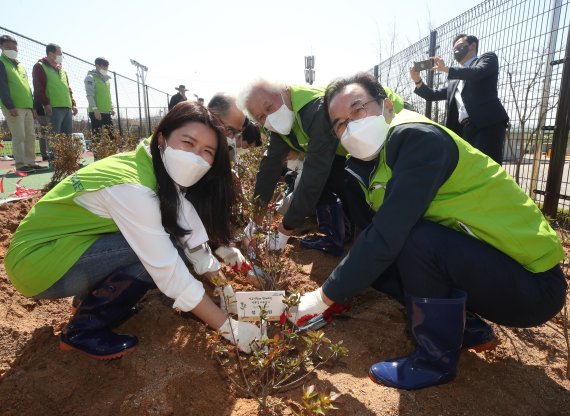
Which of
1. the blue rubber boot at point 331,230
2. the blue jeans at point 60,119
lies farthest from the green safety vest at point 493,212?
the blue jeans at point 60,119

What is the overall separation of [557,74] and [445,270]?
148 inches

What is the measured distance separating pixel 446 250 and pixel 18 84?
672 centimetres

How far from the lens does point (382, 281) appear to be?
1979 millimetres

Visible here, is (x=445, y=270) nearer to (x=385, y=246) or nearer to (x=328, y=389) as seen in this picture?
(x=385, y=246)

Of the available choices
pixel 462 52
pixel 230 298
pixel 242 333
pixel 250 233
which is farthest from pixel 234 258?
pixel 462 52

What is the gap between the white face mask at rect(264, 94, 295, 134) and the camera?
285 cm

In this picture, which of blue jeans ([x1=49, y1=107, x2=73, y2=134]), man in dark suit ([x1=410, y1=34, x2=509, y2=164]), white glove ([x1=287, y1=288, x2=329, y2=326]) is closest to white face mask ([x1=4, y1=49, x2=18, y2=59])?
blue jeans ([x1=49, y1=107, x2=73, y2=134])

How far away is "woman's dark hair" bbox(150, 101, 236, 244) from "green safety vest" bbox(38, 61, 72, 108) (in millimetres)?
5811

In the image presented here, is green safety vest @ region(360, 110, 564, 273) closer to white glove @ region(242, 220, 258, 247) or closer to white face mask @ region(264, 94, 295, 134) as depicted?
white glove @ region(242, 220, 258, 247)

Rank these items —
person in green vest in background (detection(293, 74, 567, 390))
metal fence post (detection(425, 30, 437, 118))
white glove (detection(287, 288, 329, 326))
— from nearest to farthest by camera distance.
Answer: person in green vest in background (detection(293, 74, 567, 390)) → white glove (detection(287, 288, 329, 326)) → metal fence post (detection(425, 30, 437, 118))

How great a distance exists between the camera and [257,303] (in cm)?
159

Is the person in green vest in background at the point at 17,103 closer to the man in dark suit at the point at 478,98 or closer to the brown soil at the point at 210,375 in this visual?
the brown soil at the point at 210,375

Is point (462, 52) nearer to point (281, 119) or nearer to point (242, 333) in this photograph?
point (281, 119)

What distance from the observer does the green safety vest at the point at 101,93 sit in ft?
27.9
